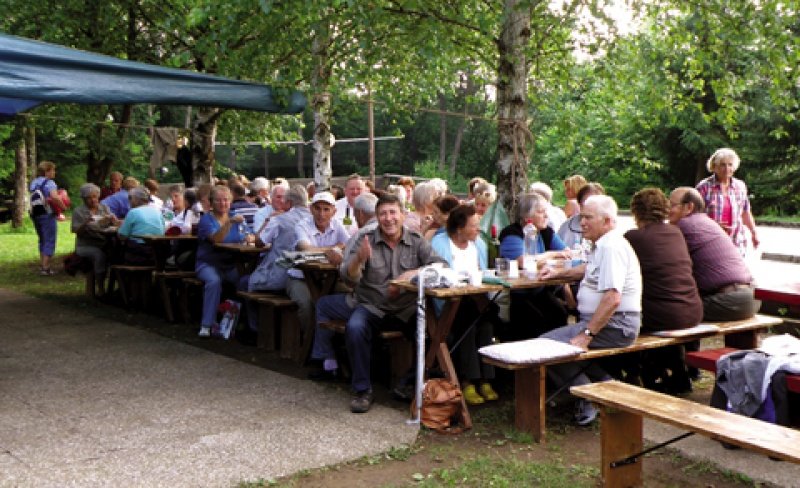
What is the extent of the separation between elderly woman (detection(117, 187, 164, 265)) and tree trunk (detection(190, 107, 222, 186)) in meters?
2.80

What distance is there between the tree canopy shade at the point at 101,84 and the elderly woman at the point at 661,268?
3586mm

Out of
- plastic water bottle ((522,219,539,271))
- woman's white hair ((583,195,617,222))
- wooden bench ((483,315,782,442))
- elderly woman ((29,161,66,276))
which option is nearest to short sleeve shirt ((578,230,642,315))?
woman's white hair ((583,195,617,222))

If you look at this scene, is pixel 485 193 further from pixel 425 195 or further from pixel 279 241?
pixel 279 241

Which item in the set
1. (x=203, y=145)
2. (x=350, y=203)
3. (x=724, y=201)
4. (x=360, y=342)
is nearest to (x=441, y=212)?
(x=360, y=342)

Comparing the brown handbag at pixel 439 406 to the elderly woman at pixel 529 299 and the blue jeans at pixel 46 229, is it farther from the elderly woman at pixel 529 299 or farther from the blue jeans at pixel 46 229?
the blue jeans at pixel 46 229

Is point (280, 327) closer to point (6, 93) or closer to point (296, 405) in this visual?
point (296, 405)

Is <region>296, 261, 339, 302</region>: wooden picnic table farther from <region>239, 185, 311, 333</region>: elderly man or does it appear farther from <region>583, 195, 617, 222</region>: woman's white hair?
<region>583, 195, 617, 222</region>: woman's white hair

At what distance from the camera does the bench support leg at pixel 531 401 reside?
4.96 metres

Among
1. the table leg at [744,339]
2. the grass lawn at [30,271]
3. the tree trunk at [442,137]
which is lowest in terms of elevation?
the grass lawn at [30,271]

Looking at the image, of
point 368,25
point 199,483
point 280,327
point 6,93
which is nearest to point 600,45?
point 368,25

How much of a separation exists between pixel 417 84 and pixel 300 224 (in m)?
5.36

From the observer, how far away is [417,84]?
1181cm

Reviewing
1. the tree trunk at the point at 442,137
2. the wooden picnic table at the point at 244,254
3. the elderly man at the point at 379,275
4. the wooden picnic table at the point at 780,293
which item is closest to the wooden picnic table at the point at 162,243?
the wooden picnic table at the point at 244,254

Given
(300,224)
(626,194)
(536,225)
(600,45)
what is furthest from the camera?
(626,194)
